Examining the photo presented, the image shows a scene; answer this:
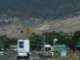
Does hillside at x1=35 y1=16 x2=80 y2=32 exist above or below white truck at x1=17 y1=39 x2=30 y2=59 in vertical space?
above

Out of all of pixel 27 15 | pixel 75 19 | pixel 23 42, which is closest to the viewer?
pixel 23 42

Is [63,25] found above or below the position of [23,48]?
above

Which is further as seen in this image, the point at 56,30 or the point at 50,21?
the point at 56,30

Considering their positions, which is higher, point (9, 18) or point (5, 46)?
point (9, 18)

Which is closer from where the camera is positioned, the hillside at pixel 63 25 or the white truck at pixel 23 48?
the white truck at pixel 23 48

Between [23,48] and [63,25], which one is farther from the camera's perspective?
[63,25]

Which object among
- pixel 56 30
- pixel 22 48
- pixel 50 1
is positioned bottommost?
pixel 22 48

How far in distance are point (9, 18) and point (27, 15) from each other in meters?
9.41

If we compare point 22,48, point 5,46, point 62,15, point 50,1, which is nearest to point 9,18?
point 5,46

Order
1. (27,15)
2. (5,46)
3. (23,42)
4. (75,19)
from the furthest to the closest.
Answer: (75,19), (27,15), (5,46), (23,42)

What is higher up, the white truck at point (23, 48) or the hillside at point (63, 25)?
the hillside at point (63, 25)

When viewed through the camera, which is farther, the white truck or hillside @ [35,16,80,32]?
hillside @ [35,16,80,32]

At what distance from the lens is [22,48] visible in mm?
47719

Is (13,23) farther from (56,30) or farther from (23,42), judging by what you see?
(23,42)
